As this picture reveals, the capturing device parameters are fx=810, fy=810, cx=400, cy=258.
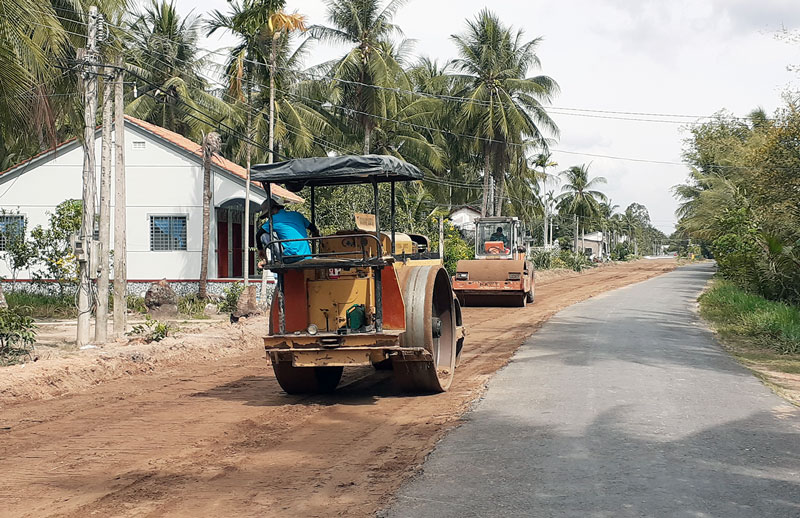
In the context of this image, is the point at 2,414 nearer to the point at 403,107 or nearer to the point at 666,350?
the point at 666,350

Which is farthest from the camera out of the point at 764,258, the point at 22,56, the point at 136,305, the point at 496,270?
the point at 496,270

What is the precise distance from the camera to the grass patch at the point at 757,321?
14555mm

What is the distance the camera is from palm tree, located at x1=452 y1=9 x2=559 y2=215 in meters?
41.3

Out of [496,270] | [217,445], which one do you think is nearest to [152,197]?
[496,270]

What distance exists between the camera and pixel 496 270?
2370 cm

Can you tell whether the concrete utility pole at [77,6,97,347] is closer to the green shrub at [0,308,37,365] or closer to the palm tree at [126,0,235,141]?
the green shrub at [0,308,37,365]

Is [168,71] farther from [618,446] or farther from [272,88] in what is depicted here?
[618,446]

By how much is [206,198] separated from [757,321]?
1698 cm

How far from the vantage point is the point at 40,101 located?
14.2 meters

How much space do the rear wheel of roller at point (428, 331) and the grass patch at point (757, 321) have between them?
22.0ft

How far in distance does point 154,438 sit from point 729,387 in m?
6.81

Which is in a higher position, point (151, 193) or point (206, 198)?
point (151, 193)

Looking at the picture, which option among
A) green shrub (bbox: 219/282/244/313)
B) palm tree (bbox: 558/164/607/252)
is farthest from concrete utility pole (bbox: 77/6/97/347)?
palm tree (bbox: 558/164/607/252)

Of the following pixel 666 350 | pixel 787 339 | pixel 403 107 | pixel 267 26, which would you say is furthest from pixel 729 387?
pixel 403 107
